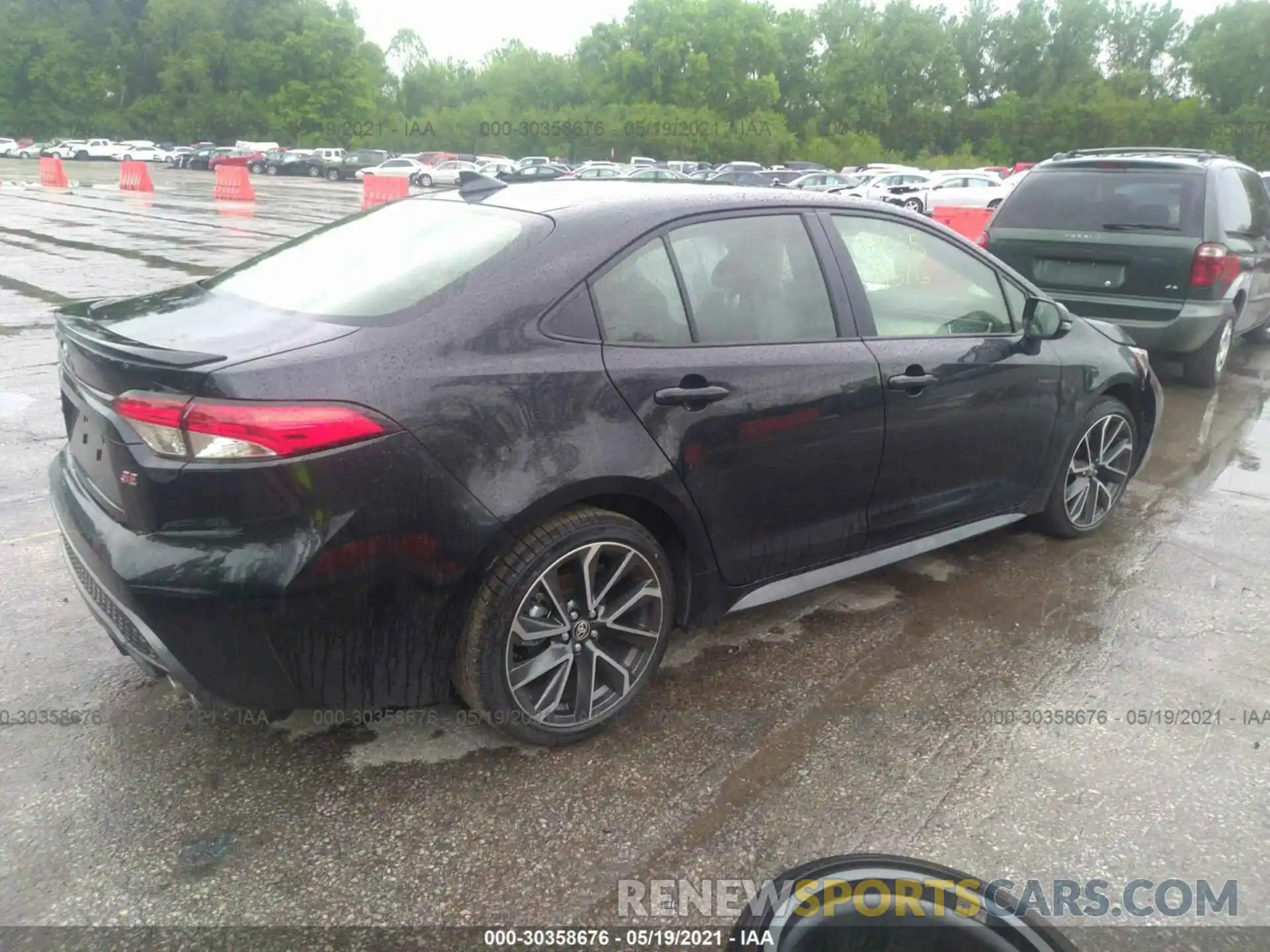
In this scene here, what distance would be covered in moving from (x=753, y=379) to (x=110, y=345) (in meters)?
1.84

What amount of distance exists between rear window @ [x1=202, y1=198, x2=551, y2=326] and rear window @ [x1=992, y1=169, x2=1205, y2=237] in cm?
568

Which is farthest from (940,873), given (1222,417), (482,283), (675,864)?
(1222,417)


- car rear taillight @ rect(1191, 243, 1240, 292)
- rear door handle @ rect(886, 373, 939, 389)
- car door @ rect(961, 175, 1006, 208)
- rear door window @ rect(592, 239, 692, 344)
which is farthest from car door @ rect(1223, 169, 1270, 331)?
car door @ rect(961, 175, 1006, 208)

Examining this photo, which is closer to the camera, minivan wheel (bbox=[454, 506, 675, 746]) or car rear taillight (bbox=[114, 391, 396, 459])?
car rear taillight (bbox=[114, 391, 396, 459])

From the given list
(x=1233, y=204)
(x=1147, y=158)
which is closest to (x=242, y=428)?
(x=1147, y=158)

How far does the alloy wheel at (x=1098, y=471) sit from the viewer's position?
14.6 ft

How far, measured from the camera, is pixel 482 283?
268 cm

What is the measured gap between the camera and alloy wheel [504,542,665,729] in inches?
107

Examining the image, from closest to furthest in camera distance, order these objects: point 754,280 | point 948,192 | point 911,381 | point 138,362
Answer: point 138,362
point 754,280
point 911,381
point 948,192

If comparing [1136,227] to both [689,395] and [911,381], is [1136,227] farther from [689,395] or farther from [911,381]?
[689,395]

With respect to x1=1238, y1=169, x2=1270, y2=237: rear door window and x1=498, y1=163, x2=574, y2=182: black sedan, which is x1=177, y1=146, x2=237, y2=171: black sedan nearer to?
x1=498, y1=163, x2=574, y2=182: black sedan

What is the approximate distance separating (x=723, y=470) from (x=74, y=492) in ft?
6.25

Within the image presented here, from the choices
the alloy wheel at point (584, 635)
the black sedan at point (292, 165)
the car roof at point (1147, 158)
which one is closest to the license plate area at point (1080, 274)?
the car roof at point (1147, 158)

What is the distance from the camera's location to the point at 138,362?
2410mm
